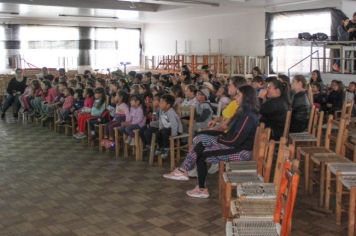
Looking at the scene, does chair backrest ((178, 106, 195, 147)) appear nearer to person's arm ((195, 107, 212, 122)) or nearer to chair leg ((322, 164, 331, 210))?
person's arm ((195, 107, 212, 122))

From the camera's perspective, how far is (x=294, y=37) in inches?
460

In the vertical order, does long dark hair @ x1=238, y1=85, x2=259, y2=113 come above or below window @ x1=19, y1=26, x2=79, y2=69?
below

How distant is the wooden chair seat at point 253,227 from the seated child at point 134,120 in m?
3.20

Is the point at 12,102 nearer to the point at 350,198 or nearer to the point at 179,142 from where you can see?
the point at 179,142

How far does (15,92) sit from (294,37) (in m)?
7.27

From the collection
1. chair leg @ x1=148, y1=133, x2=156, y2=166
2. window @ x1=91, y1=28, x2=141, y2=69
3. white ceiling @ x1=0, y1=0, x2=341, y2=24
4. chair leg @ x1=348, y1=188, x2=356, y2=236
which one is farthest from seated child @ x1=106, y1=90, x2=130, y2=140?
window @ x1=91, y1=28, x2=141, y2=69

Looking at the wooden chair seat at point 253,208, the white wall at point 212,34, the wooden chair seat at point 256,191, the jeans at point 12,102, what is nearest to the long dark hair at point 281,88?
the wooden chair seat at point 256,191

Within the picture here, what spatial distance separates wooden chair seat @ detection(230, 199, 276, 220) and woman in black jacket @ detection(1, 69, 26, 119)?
25.1 feet

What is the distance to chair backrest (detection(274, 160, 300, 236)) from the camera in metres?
2.22

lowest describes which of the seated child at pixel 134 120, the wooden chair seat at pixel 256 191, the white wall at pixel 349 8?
the wooden chair seat at pixel 256 191

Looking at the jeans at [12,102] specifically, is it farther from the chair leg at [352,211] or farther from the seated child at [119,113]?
the chair leg at [352,211]

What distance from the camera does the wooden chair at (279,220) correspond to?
2227 mm

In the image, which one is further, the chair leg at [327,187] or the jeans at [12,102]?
the jeans at [12,102]

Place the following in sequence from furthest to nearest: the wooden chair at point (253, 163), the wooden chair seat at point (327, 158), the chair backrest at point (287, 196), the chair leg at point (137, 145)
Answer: the chair leg at point (137, 145)
the wooden chair seat at point (327, 158)
the wooden chair at point (253, 163)
the chair backrest at point (287, 196)
